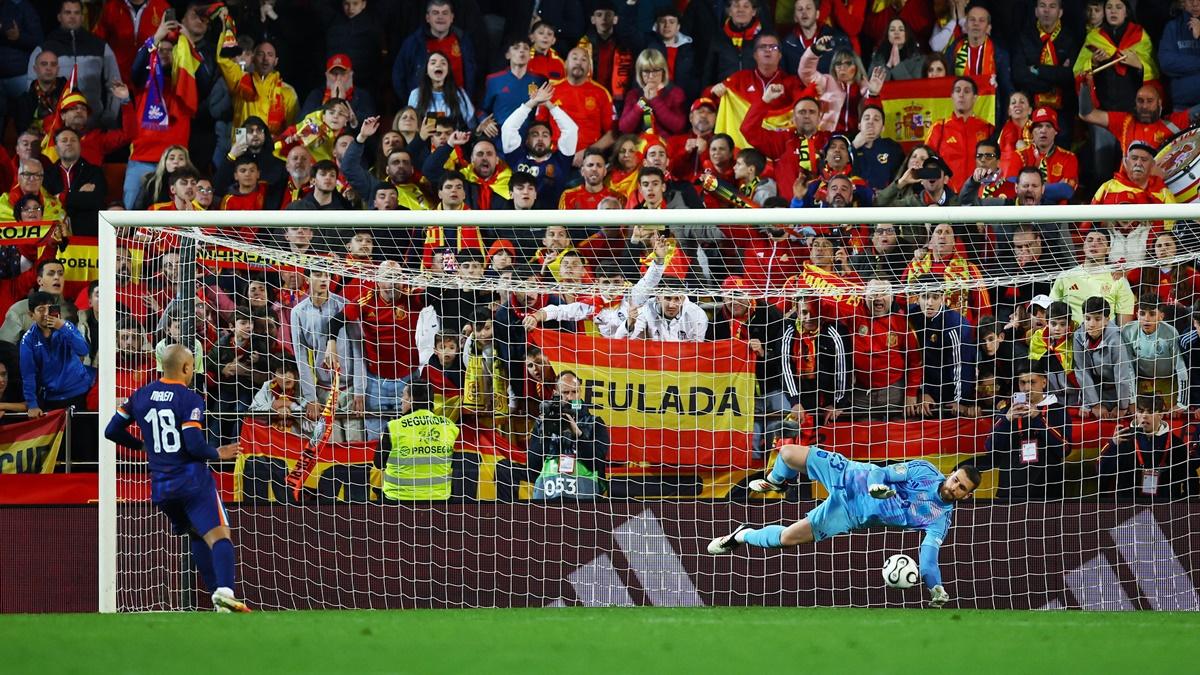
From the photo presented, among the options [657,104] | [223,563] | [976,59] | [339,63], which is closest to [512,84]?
[657,104]

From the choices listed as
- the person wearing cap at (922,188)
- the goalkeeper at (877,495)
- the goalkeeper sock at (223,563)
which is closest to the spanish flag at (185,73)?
the goalkeeper sock at (223,563)

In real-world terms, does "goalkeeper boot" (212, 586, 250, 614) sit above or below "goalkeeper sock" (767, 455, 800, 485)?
below

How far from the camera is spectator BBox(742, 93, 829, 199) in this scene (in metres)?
9.41

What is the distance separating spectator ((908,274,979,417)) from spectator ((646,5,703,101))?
10.2 feet

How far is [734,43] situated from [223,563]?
5629 millimetres

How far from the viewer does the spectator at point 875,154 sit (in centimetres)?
939

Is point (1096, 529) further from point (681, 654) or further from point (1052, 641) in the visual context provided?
point (681, 654)

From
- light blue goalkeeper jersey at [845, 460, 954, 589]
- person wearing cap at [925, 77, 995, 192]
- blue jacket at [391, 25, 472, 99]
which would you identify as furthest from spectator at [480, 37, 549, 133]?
light blue goalkeeper jersey at [845, 460, 954, 589]

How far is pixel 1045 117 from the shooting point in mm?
9500

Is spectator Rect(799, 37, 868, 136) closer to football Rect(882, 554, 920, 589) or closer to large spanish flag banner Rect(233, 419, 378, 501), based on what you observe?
football Rect(882, 554, 920, 589)

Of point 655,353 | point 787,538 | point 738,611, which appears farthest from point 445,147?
point 738,611

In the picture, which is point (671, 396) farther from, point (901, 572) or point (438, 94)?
point (438, 94)

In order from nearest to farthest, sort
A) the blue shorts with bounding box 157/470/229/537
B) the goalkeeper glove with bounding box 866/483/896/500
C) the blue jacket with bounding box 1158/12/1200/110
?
1. the blue shorts with bounding box 157/470/229/537
2. the goalkeeper glove with bounding box 866/483/896/500
3. the blue jacket with bounding box 1158/12/1200/110

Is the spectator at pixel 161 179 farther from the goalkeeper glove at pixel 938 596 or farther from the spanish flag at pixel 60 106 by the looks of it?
the goalkeeper glove at pixel 938 596
